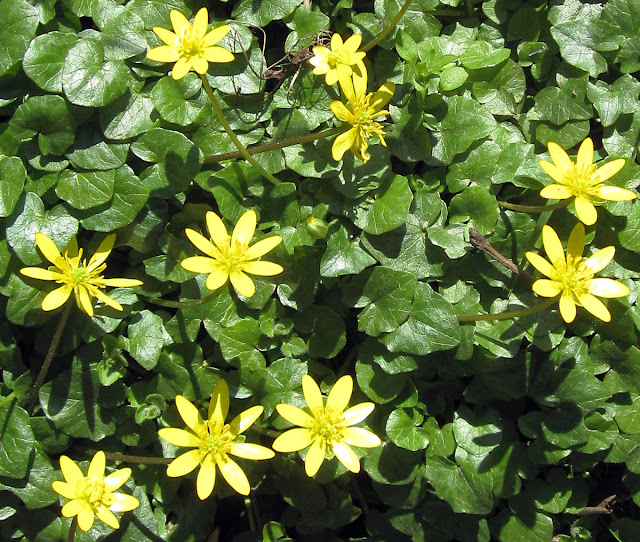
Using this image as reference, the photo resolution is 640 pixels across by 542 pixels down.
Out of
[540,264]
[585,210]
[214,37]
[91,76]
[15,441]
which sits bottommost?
[15,441]

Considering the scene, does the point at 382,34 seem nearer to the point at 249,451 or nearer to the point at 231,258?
the point at 231,258

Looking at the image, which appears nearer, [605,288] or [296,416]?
[296,416]

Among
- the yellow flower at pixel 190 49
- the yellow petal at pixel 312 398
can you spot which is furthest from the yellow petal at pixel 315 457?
the yellow flower at pixel 190 49

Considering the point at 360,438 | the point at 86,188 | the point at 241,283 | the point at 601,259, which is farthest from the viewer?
the point at 86,188

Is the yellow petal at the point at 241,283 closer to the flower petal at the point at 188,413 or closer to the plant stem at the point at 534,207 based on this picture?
the flower petal at the point at 188,413

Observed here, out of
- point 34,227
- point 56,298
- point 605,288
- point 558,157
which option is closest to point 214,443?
point 56,298

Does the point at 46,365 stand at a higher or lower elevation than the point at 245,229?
lower

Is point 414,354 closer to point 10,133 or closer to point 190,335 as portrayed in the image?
point 190,335
